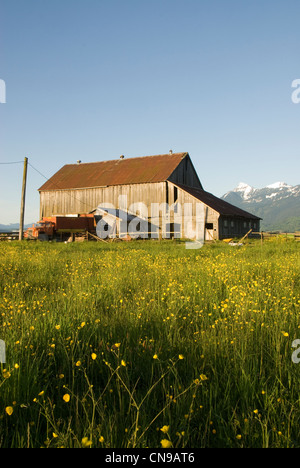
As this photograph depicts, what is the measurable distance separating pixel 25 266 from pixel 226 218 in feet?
104

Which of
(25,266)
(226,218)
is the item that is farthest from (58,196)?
(25,266)

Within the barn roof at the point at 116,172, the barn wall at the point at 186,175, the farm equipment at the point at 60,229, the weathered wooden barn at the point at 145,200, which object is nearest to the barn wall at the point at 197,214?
the weathered wooden barn at the point at 145,200

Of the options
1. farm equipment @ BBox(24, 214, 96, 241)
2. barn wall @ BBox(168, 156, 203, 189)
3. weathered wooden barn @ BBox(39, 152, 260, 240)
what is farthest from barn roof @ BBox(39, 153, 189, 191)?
farm equipment @ BBox(24, 214, 96, 241)

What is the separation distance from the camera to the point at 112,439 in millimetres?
2285

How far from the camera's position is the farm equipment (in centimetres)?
3753

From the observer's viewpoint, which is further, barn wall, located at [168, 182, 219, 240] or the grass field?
barn wall, located at [168, 182, 219, 240]

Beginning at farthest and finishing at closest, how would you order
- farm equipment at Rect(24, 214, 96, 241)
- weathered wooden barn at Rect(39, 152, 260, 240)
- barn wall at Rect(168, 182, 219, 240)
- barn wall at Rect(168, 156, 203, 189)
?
barn wall at Rect(168, 156, 203, 189)
weathered wooden barn at Rect(39, 152, 260, 240)
farm equipment at Rect(24, 214, 96, 241)
barn wall at Rect(168, 182, 219, 240)

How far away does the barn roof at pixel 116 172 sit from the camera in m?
43.0

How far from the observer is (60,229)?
38125mm

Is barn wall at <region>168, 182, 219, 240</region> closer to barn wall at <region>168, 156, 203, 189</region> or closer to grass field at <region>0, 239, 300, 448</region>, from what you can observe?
barn wall at <region>168, 156, 203, 189</region>

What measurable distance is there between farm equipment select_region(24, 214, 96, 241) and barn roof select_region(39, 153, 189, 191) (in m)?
7.52

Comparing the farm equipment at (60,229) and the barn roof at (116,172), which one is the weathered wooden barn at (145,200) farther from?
the farm equipment at (60,229)

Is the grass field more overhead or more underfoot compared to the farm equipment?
more underfoot
